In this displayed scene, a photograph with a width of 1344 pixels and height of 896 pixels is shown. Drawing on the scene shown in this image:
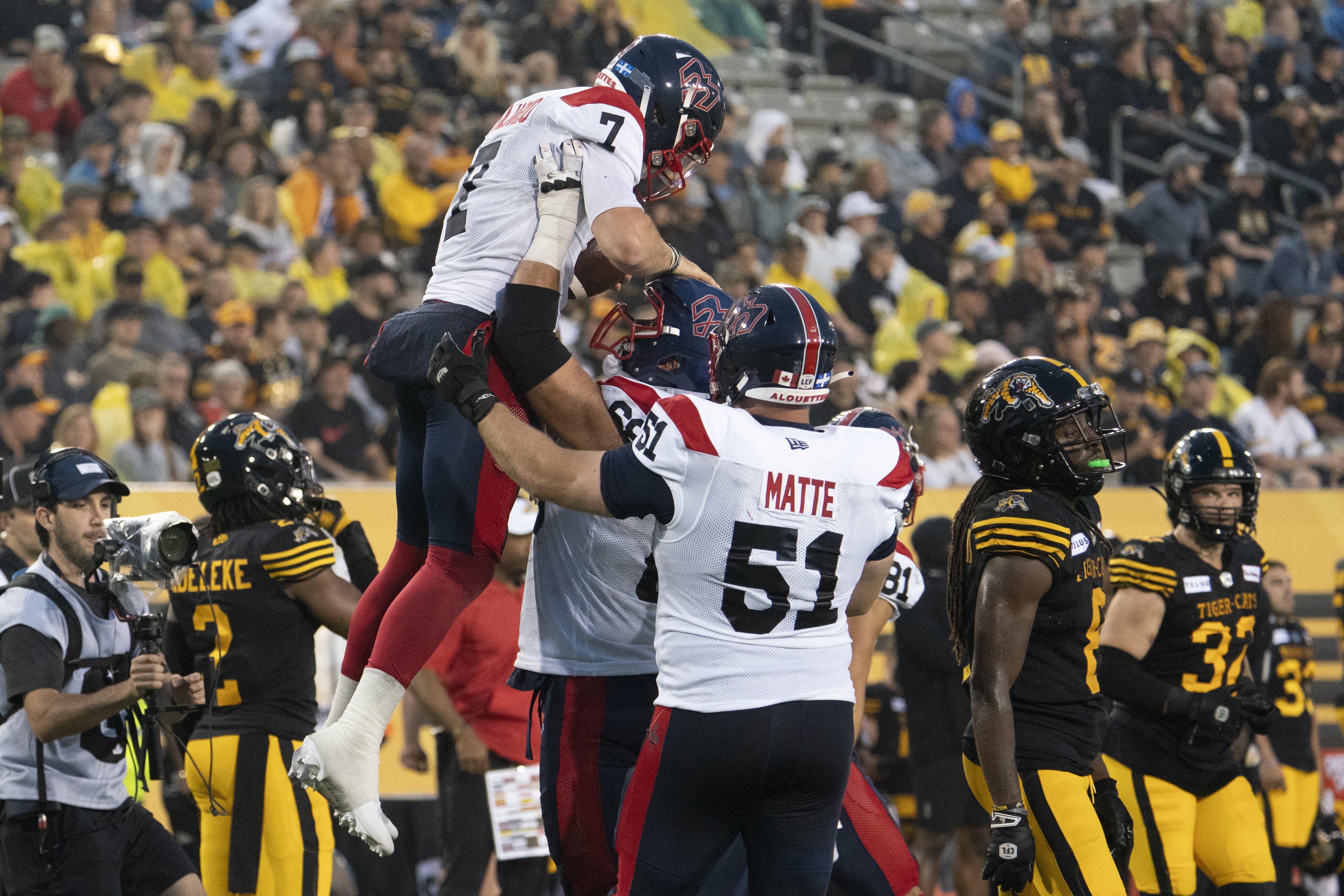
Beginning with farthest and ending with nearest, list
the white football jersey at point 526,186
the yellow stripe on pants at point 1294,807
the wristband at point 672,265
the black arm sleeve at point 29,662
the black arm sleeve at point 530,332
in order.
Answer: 1. the yellow stripe on pants at point 1294,807
2. the black arm sleeve at point 29,662
3. the wristband at point 672,265
4. the white football jersey at point 526,186
5. the black arm sleeve at point 530,332

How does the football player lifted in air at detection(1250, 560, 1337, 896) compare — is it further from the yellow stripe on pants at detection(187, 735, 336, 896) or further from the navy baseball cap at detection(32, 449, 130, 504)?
the navy baseball cap at detection(32, 449, 130, 504)

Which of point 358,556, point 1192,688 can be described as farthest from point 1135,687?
point 358,556

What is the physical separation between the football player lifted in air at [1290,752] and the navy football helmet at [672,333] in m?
4.38

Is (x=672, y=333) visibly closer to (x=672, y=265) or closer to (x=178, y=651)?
(x=672, y=265)

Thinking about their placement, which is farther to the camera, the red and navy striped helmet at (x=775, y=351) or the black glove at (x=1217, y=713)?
the black glove at (x=1217, y=713)

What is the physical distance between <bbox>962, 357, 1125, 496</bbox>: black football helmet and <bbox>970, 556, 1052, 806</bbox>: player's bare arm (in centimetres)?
40

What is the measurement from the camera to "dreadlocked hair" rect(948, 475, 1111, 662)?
194 inches

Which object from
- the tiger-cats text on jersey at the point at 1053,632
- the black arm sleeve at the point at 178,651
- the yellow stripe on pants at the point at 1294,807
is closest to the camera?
the tiger-cats text on jersey at the point at 1053,632

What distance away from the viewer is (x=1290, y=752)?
25.8 ft

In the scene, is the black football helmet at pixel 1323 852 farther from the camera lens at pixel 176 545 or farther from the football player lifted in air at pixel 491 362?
the camera lens at pixel 176 545

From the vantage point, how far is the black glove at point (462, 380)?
149 inches

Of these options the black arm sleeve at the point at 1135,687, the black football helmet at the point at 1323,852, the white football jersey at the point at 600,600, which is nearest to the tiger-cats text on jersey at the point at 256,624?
the white football jersey at the point at 600,600

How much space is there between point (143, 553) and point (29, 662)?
656 mm

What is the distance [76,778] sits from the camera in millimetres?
5227
